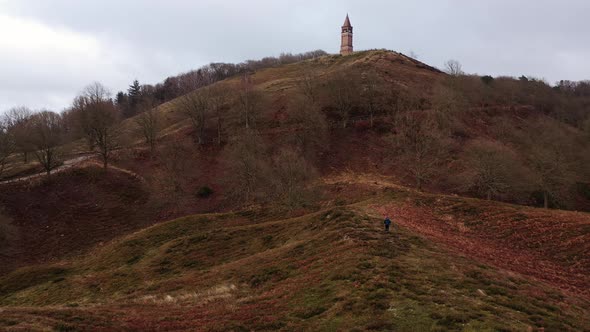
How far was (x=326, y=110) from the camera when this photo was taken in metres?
77.4

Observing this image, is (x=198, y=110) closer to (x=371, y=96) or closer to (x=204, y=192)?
(x=204, y=192)

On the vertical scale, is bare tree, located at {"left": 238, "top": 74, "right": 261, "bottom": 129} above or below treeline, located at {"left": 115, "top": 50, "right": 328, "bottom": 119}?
below

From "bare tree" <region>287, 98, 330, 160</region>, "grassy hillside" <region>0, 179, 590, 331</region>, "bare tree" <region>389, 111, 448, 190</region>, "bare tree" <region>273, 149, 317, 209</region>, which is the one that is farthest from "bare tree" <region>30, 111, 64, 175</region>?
"bare tree" <region>389, 111, 448, 190</region>

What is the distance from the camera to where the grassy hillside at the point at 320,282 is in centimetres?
1352

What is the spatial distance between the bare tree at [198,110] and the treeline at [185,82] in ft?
187

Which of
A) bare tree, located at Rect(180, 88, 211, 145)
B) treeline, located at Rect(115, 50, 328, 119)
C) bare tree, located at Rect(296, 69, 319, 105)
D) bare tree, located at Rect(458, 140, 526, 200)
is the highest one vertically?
treeline, located at Rect(115, 50, 328, 119)

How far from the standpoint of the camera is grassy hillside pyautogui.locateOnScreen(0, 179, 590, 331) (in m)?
13.5

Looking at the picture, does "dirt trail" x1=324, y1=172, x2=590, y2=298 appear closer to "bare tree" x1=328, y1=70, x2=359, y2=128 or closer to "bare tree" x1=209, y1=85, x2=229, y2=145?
"bare tree" x1=328, y1=70, x2=359, y2=128

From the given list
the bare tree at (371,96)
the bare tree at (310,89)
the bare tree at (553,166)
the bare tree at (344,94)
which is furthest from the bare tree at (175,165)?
the bare tree at (553,166)

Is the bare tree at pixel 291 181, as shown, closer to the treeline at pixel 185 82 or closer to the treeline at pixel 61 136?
the treeline at pixel 61 136

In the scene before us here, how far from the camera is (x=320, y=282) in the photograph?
17219 mm

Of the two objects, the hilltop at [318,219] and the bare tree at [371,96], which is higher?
the bare tree at [371,96]

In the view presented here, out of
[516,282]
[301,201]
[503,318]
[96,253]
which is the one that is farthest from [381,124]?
[503,318]

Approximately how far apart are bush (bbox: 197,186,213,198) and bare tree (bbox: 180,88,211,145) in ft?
54.5
